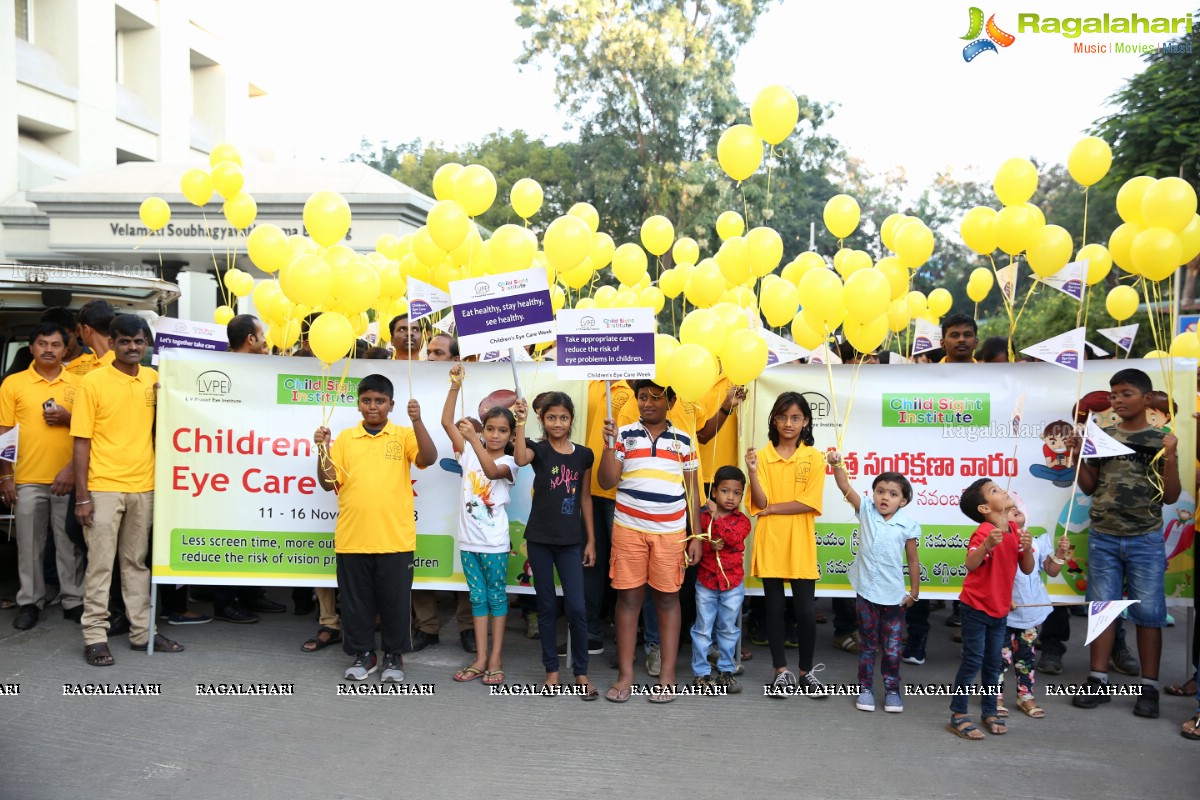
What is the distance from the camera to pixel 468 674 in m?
5.75

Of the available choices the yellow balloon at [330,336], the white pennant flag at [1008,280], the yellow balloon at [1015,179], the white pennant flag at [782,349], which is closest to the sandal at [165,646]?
the yellow balloon at [330,336]

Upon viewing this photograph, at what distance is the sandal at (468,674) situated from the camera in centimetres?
573

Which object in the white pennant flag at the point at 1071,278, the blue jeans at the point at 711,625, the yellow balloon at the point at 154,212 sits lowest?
the blue jeans at the point at 711,625

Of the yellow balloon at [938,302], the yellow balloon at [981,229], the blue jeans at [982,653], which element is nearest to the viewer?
the blue jeans at [982,653]

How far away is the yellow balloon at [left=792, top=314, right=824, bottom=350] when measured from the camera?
21.7ft

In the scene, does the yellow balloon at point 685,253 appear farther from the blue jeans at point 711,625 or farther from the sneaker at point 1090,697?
the sneaker at point 1090,697

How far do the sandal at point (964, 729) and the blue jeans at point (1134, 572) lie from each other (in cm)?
128

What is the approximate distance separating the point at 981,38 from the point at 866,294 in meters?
8.61

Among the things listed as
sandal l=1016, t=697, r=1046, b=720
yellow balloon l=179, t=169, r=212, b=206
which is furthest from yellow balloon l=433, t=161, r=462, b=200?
sandal l=1016, t=697, r=1046, b=720

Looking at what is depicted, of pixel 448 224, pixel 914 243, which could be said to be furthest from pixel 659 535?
pixel 914 243

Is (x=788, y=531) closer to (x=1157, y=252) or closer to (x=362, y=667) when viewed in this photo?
(x=362, y=667)

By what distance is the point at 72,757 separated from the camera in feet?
14.8

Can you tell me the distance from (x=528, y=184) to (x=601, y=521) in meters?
2.65

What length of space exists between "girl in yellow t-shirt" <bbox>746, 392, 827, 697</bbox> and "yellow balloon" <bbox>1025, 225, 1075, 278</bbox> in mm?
1872
